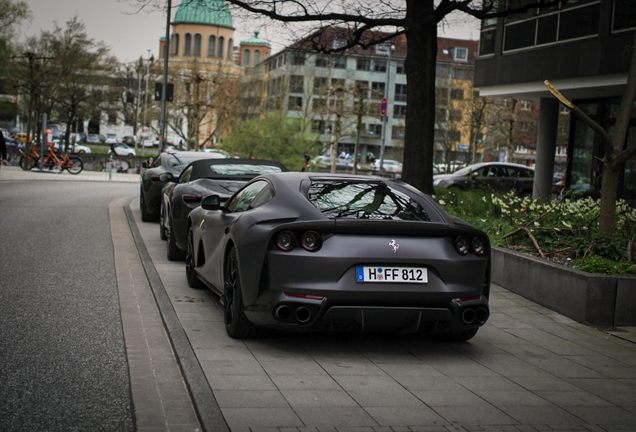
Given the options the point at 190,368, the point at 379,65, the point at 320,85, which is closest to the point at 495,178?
the point at 190,368

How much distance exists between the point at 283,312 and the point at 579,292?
3.50 meters

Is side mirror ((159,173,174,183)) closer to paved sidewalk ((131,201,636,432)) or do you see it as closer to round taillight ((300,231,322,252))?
paved sidewalk ((131,201,636,432))

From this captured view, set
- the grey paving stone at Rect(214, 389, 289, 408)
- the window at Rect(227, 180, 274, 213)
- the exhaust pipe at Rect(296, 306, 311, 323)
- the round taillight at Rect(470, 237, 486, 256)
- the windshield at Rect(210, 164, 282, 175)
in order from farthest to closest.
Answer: the windshield at Rect(210, 164, 282, 175), the window at Rect(227, 180, 274, 213), the round taillight at Rect(470, 237, 486, 256), the exhaust pipe at Rect(296, 306, 311, 323), the grey paving stone at Rect(214, 389, 289, 408)

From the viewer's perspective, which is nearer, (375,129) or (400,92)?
(375,129)

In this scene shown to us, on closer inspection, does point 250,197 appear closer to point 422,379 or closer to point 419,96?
point 422,379

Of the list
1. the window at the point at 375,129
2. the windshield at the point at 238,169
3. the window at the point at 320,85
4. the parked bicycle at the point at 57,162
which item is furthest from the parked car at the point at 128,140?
the windshield at the point at 238,169

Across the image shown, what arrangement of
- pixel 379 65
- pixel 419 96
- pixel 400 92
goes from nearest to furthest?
pixel 419 96 < pixel 400 92 < pixel 379 65

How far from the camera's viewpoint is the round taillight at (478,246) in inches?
256

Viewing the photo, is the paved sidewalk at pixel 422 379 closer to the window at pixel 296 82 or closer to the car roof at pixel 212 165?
the car roof at pixel 212 165

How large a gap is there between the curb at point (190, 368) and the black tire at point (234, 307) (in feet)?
1.20

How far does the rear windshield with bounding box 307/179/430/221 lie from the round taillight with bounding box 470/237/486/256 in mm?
379

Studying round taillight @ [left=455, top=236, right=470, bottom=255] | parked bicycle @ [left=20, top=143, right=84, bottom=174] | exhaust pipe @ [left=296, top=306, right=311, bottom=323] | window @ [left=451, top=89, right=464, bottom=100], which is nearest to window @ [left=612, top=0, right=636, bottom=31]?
round taillight @ [left=455, top=236, right=470, bottom=255]

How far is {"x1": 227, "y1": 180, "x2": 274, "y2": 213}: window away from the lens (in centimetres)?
716

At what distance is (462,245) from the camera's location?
6.46 m
